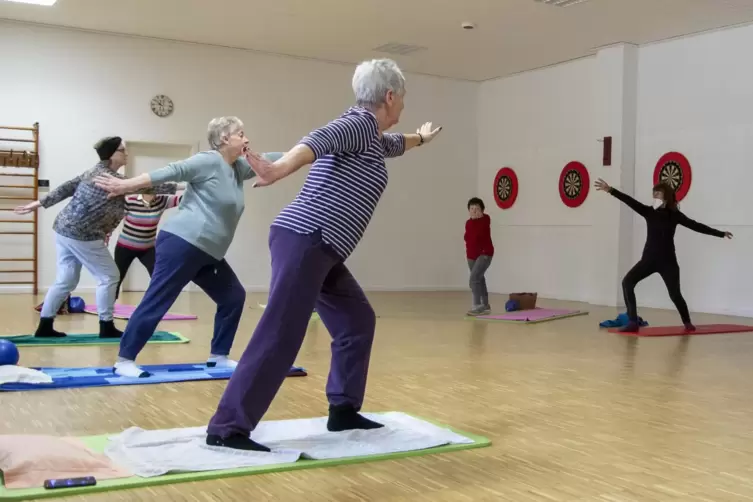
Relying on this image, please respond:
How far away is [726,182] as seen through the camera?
28.9ft

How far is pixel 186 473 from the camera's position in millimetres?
2348

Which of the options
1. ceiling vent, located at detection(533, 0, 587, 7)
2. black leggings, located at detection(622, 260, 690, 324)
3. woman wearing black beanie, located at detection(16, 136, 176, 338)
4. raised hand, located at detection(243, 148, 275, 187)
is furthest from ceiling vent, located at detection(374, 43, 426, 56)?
raised hand, located at detection(243, 148, 275, 187)

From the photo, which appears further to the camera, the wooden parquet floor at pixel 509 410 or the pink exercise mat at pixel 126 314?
the pink exercise mat at pixel 126 314

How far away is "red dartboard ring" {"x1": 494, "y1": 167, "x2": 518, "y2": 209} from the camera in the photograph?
38.4 feet

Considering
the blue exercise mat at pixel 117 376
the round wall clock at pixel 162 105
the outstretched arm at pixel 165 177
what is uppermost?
the round wall clock at pixel 162 105

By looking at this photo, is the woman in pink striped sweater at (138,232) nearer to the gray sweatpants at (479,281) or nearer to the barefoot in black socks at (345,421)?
the gray sweatpants at (479,281)

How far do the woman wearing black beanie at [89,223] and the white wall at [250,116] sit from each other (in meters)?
4.77

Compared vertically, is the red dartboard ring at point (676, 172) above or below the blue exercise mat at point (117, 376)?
above

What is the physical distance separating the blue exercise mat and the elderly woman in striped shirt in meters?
1.43

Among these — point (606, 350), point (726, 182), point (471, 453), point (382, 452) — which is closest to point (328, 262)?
point (382, 452)

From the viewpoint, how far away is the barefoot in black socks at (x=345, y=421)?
291 centimetres

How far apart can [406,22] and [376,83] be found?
22.0 ft

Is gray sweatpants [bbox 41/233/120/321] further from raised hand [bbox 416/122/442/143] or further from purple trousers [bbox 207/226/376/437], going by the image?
purple trousers [bbox 207/226/376/437]

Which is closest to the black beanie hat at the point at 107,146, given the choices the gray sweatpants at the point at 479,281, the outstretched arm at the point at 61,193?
the outstretched arm at the point at 61,193
